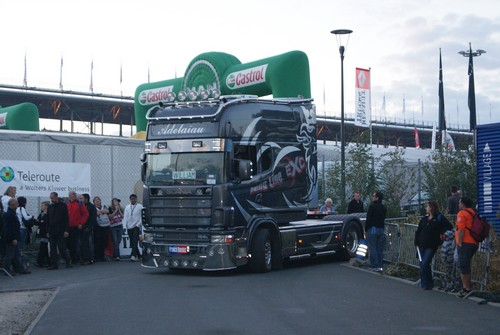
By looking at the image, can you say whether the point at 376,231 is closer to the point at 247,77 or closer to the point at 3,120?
the point at 247,77

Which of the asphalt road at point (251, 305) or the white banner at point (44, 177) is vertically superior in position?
the white banner at point (44, 177)

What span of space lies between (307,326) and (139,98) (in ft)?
74.6

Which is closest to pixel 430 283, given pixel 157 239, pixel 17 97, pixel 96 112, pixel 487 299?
pixel 487 299

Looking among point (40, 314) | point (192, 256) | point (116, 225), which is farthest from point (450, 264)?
point (116, 225)

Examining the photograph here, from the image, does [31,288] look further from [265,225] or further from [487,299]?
[487,299]

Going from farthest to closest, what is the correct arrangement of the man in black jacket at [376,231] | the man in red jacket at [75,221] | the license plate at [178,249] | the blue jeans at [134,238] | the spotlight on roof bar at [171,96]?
the spotlight on roof bar at [171,96]
the blue jeans at [134,238]
the man in red jacket at [75,221]
the man in black jacket at [376,231]
the license plate at [178,249]

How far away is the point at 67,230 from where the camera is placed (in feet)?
66.6

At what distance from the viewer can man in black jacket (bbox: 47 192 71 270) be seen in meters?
20.0

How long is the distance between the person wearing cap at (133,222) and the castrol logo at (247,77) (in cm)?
529

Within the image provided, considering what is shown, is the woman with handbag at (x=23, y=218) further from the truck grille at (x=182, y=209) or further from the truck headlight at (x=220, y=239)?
the truck headlight at (x=220, y=239)

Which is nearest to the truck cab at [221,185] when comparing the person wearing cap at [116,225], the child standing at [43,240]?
the child standing at [43,240]

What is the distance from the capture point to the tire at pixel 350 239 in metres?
20.5

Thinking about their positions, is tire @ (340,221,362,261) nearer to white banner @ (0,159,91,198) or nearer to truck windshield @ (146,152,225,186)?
truck windshield @ (146,152,225,186)

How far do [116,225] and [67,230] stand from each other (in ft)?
8.34
